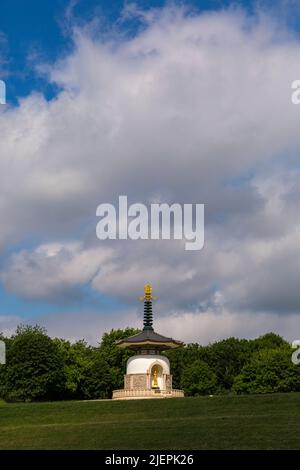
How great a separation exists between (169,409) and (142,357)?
20623mm

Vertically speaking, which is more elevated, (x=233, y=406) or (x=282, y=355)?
(x=282, y=355)

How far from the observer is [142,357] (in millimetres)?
66438

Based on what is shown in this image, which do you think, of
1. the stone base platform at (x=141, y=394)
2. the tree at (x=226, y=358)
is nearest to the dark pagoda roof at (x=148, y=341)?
the stone base platform at (x=141, y=394)

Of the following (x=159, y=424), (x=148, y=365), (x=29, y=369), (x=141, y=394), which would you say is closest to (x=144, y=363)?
(x=148, y=365)

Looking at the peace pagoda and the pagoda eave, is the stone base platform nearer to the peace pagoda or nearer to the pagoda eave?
the peace pagoda

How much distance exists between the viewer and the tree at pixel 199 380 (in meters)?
86.2

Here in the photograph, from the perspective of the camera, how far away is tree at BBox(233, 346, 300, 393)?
253ft

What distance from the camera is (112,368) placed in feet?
294

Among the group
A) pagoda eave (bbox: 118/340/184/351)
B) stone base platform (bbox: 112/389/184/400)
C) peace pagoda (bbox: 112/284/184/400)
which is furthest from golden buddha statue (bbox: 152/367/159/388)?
stone base platform (bbox: 112/389/184/400)

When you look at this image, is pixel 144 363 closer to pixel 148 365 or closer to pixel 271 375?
pixel 148 365

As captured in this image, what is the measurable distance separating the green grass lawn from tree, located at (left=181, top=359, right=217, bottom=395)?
36.2 m

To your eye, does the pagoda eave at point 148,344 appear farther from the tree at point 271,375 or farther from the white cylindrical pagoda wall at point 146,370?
the tree at point 271,375
